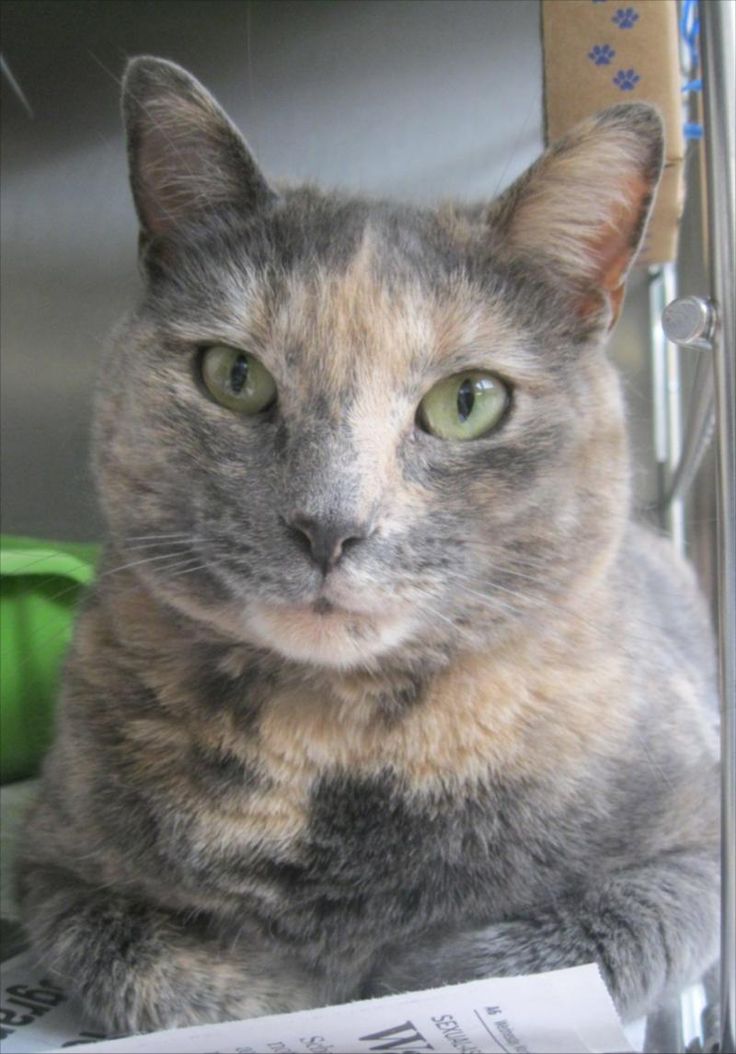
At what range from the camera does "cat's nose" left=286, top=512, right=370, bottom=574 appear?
0.73 m

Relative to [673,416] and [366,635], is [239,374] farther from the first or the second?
[673,416]

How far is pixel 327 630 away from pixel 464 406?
8.4 inches

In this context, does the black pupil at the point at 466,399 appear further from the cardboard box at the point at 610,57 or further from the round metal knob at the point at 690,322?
the cardboard box at the point at 610,57

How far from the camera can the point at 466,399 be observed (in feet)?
2.85

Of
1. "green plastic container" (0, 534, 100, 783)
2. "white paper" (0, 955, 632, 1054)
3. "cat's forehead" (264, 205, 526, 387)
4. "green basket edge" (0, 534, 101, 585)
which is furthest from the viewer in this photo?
"green plastic container" (0, 534, 100, 783)

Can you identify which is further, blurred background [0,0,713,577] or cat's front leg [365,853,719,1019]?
blurred background [0,0,713,577]

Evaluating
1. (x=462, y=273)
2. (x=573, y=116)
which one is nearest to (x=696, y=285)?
(x=573, y=116)

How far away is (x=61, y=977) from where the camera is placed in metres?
0.87

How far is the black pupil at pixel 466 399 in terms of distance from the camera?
0.87 m

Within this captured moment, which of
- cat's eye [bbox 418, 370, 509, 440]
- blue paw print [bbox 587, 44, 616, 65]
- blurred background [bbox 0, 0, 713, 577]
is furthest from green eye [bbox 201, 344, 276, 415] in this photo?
blue paw print [bbox 587, 44, 616, 65]

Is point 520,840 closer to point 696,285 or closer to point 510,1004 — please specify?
point 510,1004

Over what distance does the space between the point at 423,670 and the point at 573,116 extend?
2.49 feet

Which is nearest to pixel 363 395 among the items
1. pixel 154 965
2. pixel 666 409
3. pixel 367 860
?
pixel 367 860

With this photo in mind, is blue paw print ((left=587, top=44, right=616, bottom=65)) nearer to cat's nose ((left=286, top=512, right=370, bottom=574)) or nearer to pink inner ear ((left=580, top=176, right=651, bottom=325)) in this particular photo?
pink inner ear ((left=580, top=176, right=651, bottom=325))
